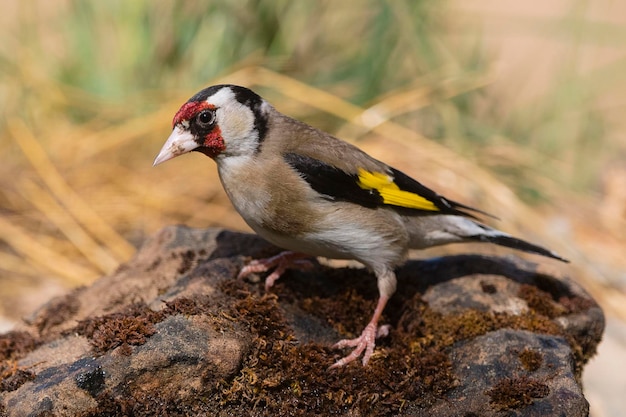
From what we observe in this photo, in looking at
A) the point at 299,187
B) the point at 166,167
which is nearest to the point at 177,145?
the point at 299,187

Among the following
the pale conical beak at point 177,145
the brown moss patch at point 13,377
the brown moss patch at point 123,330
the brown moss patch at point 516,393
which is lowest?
the brown moss patch at point 516,393

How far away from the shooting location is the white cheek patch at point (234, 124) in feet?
11.6

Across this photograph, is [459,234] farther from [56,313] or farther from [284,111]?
[284,111]

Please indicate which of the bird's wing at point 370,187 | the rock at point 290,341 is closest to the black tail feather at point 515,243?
the rock at point 290,341

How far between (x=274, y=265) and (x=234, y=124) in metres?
0.72

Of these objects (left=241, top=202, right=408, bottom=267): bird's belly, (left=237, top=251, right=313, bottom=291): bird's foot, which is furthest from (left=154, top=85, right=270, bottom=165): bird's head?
(left=237, top=251, right=313, bottom=291): bird's foot

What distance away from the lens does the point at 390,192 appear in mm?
3789

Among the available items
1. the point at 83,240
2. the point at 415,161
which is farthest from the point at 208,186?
the point at 415,161

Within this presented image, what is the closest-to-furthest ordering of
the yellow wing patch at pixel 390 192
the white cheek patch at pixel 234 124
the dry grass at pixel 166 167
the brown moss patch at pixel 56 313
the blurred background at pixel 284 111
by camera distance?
1. the white cheek patch at pixel 234 124
2. the yellow wing patch at pixel 390 192
3. the brown moss patch at pixel 56 313
4. the dry grass at pixel 166 167
5. the blurred background at pixel 284 111

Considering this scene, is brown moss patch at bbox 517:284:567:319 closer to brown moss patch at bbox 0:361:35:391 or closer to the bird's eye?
the bird's eye

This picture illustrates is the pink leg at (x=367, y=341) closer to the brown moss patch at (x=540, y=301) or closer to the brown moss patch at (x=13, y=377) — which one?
the brown moss patch at (x=540, y=301)

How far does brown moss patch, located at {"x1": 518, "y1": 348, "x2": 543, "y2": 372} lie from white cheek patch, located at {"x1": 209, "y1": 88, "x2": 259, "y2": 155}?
154 centimetres

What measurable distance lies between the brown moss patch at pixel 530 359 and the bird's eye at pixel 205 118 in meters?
1.74

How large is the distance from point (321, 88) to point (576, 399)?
438 centimetres
